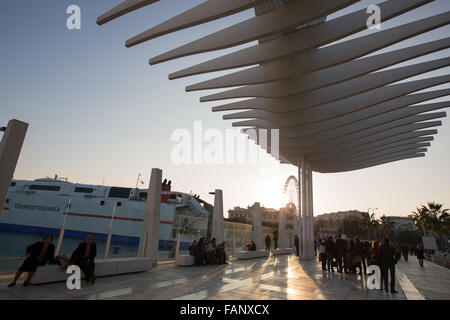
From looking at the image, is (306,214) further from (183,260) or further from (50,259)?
(50,259)

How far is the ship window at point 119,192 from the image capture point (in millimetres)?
40781

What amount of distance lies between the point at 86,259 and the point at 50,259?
77 cm

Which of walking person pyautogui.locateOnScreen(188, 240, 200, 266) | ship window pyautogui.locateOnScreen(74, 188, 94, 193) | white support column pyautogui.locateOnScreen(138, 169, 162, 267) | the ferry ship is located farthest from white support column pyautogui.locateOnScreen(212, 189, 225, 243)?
ship window pyautogui.locateOnScreen(74, 188, 94, 193)

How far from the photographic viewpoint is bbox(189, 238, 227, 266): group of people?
1079 cm

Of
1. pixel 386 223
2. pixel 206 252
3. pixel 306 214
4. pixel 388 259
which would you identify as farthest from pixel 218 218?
pixel 386 223

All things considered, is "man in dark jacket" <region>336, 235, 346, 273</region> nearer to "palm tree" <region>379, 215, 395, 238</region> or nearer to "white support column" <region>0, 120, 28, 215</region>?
"white support column" <region>0, 120, 28, 215</region>

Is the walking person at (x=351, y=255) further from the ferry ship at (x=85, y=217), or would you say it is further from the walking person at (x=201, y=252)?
the ferry ship at (x=85, y=217)

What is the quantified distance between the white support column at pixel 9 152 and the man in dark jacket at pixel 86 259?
1.94 meters

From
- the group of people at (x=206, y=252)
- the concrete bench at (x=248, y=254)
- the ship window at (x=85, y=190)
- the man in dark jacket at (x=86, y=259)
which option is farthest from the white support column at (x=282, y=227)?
the ship window at (x=85, y=190)

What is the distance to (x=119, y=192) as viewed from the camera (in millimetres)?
41031
